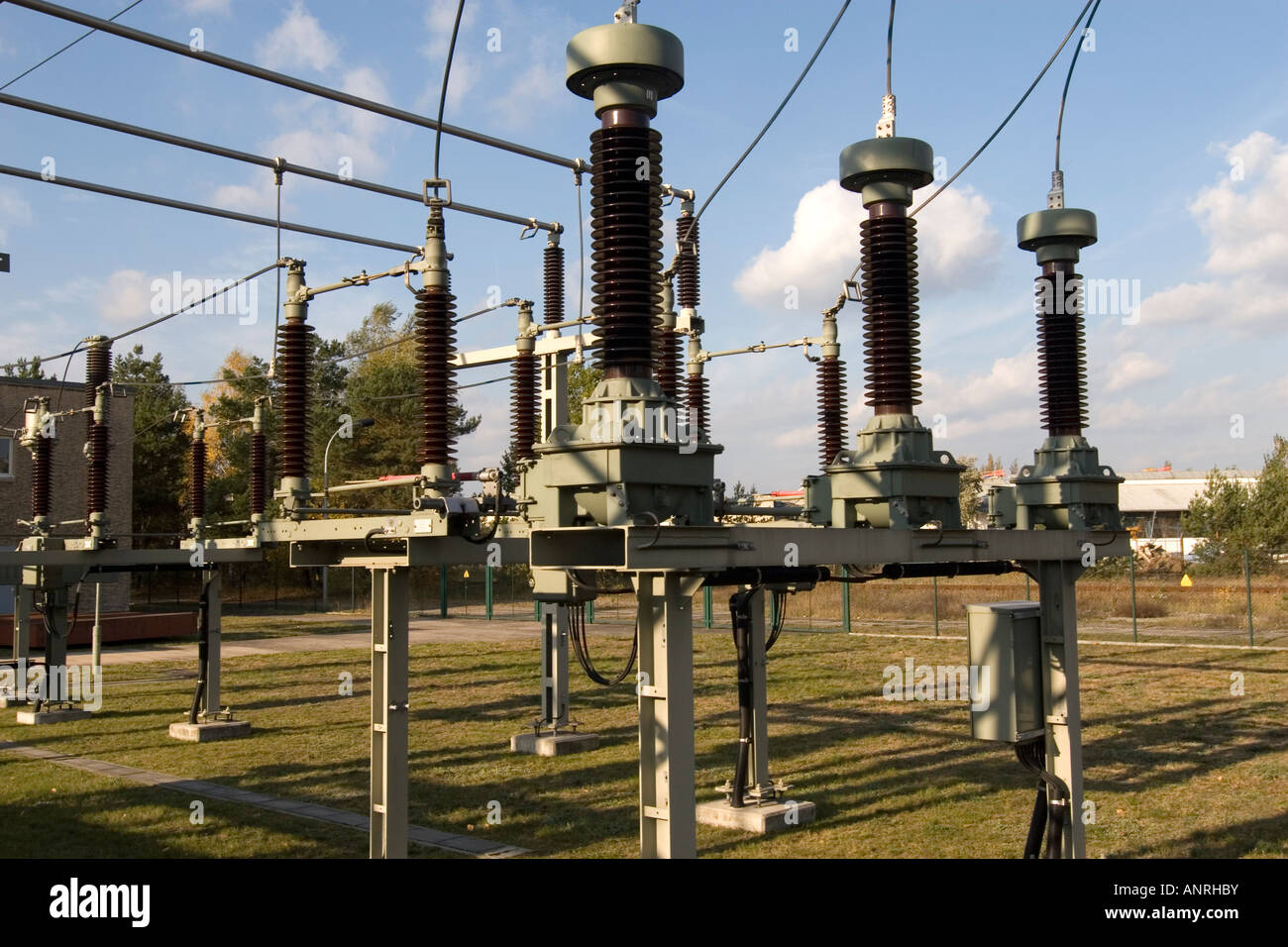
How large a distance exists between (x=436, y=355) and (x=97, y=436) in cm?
1090

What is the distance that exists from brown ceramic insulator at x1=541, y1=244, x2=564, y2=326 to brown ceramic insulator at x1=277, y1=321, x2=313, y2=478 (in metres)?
3.01

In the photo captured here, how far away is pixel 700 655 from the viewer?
26.4 metres

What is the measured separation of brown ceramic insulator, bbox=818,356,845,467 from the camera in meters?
9.93

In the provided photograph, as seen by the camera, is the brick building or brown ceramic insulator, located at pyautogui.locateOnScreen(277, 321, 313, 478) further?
the brick building

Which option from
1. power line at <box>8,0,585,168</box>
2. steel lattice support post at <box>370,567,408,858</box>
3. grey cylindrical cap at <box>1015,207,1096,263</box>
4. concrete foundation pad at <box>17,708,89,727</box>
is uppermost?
power line at <box>8,0,585,168</box>

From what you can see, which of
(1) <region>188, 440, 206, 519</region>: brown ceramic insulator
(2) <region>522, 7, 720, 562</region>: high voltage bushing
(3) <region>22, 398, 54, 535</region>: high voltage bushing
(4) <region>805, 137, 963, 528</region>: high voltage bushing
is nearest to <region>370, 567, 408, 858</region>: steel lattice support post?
(2) <region>522, 7, 720, 562</region>: high voltage bushing

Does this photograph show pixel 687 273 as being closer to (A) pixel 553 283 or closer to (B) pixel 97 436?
(A) pixel 553 283

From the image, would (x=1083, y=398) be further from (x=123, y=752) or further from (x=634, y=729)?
(x=123, y=752)

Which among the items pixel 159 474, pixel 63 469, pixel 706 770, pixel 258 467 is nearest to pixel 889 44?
pixel 706 770

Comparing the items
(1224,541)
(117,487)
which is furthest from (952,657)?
(117,487)

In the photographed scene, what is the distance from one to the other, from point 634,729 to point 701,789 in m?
4.57

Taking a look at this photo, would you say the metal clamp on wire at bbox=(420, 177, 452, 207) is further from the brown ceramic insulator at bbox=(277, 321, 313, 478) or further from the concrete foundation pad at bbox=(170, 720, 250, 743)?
the concrete foundation pad at bbox=(170, 720, 250, 743)

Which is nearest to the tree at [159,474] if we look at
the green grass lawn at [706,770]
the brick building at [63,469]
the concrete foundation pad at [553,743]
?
the brick building at [63,469]

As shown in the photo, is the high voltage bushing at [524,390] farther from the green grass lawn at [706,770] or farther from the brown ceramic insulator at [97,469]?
the brown ceramic insulator at [97,469]
